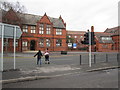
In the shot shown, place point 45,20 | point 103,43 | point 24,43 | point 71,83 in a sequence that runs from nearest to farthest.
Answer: point 71,83
point 24,43
point 45,20
point 103,43

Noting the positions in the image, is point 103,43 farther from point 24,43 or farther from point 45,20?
point 24,43

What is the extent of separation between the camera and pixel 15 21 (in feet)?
96.7

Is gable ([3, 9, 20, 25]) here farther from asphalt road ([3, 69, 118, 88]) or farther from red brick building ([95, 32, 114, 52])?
red brick building ([95, 32, 114, 52])

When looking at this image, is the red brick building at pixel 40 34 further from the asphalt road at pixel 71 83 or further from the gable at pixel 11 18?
the asphalt road at pixel 71 83

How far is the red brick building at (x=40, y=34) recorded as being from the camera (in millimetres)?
36938

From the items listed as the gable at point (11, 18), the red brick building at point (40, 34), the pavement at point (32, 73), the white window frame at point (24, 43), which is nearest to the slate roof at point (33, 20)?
the red brick building at point (40, 34)

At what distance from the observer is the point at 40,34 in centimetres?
3978

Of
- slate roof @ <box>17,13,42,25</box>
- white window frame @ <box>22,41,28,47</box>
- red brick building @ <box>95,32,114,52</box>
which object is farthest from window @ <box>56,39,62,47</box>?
red brick building @ <box>95,32,114,52</box>

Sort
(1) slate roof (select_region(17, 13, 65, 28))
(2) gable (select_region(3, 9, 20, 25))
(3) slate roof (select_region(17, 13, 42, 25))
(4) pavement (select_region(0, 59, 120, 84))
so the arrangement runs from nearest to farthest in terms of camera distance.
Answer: (4) pavement (select_region(0, 59, 120, 84)) → (2) gable (select_region(3, 9, 20, 25)) → (1) slate roof (select_region(17, 13, 65, 28)) → (3) slate roof (select_region(17, 13, 42, 25))

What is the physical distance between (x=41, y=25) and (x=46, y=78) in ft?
111

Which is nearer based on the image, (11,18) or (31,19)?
(11,18)

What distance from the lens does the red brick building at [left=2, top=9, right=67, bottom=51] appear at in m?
36.9

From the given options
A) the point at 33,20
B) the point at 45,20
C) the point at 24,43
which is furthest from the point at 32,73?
the point at 45,20

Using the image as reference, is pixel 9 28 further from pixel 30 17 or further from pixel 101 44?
pixel 101 44
